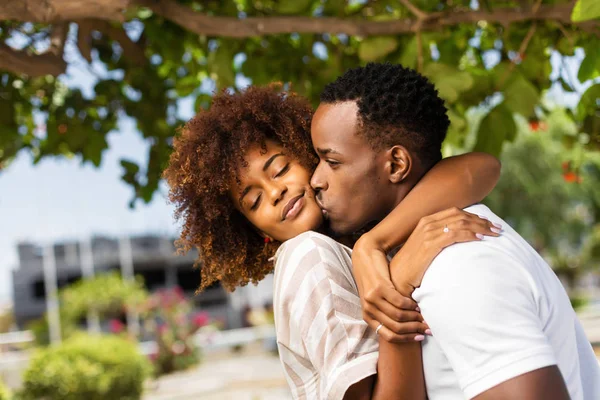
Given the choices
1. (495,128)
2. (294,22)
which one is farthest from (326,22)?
(495,128)

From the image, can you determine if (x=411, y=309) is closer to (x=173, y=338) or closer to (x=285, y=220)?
(x=285, y=220)

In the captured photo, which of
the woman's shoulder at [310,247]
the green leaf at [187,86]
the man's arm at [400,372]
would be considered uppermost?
the green leaf at [187,86]

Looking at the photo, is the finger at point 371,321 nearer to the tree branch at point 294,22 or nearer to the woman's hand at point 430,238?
the woman's hand at point 430,238

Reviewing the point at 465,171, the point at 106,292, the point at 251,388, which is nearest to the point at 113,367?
the point at 251,388

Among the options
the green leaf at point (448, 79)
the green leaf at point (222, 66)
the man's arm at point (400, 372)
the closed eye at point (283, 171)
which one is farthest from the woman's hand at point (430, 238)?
the green leaf at point (222, 66)

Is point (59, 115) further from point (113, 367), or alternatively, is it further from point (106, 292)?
point (106, 292)

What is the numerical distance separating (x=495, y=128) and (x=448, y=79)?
1.04 ft

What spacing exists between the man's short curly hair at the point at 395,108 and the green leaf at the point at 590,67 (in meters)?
1.09

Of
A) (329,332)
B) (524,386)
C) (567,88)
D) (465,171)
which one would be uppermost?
(567,88)

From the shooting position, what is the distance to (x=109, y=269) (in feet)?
143

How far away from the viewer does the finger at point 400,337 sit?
4.23 ft

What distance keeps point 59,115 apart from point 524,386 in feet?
11.6

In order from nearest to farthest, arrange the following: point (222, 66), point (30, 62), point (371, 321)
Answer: point (371, 321) < point (30, 62) < point (222, 66)

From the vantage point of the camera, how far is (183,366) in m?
16.5
